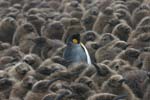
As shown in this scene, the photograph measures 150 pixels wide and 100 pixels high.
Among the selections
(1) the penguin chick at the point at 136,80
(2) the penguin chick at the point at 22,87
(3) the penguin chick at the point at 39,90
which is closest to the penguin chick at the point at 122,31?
(1) the penguin chick at the point at 136,80

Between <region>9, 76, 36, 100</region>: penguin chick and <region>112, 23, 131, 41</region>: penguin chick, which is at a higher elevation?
<region>9, 76, 36, 100</region>: penguin chick

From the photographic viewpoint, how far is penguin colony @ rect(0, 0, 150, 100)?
929cm

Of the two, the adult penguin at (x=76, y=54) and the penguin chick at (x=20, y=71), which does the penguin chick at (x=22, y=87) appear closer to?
the penguin chick at (x=20, y=71)

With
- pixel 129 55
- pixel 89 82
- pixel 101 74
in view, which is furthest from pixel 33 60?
pixel 89 82

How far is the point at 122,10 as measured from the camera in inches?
554

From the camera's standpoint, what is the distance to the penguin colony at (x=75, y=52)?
9.29m

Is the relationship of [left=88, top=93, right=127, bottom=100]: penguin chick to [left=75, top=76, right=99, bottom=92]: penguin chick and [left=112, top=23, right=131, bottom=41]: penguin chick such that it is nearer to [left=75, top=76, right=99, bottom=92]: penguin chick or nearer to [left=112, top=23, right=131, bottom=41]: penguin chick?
[left=75, top=76, right=99, bottom=92]: penguin chick

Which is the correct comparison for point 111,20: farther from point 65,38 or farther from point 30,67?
point 30,67

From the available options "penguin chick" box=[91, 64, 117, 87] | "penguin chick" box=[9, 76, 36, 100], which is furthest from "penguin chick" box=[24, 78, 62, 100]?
"penguin chick" box=[91, 64, 117, 87]

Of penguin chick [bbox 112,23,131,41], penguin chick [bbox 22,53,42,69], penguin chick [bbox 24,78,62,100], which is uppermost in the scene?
penguin chick [bbox 24,78,62,100]

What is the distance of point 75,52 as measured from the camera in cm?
1111

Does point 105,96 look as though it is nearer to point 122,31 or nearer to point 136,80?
point 136,80

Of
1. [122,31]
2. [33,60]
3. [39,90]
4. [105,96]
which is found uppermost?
[105,96]

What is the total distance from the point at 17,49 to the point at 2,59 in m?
0.74
